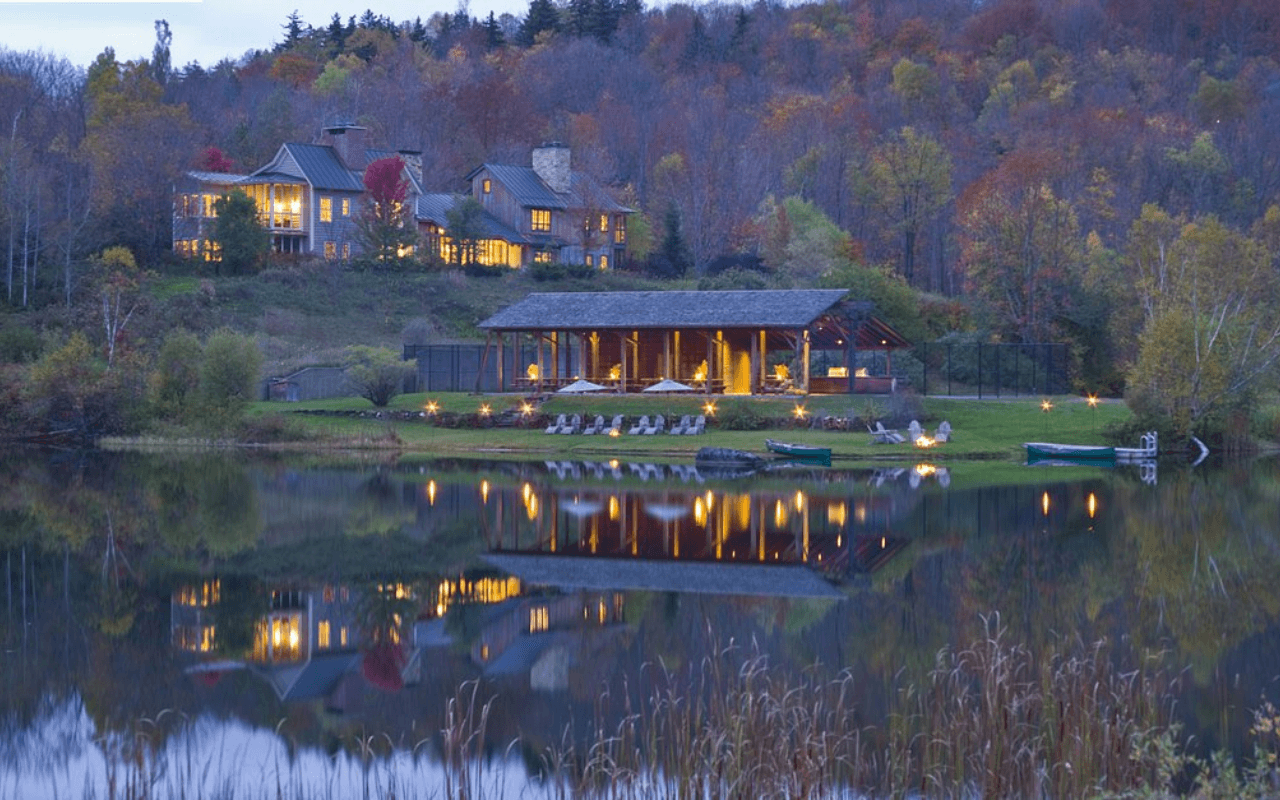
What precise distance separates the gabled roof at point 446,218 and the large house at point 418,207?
0.08 meters

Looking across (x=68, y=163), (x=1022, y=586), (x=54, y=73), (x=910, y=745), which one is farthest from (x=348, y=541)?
(x=54, y=73)

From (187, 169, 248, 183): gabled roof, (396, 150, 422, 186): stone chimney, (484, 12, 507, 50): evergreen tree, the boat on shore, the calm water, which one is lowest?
the calm water

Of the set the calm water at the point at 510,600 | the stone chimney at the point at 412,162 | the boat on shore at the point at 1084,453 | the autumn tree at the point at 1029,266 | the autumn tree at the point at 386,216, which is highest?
the stone chimney at the point at 412,162

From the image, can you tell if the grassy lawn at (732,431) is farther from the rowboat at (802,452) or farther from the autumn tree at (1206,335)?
the autumn tree at (1206,335)

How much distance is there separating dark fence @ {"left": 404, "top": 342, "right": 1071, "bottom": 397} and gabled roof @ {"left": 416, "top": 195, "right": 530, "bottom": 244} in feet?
69.2

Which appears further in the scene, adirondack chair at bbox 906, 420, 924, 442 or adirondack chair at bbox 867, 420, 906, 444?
adirondack chair at bbox 867, 420, 906, 444

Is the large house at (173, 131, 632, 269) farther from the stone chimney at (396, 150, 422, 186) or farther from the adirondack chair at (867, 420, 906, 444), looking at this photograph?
the adirondack chair at (867, 420, 906, 444)

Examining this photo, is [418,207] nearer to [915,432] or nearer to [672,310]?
[672,310]

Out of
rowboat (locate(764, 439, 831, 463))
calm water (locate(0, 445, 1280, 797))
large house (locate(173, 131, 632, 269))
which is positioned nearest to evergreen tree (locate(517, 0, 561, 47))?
large house (locate(173, 131, 632, 269))

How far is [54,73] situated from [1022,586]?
10772cm

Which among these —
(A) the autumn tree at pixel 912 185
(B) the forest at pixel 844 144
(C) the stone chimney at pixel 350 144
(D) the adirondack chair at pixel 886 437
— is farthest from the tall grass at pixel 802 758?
(C) the stone chimney at pixel 350 144

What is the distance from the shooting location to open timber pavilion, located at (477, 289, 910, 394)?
54688 mm

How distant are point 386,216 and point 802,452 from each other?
42.0m

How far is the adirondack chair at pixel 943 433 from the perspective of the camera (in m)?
48.3
